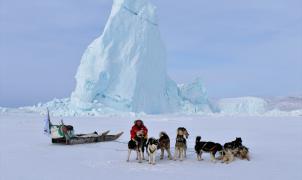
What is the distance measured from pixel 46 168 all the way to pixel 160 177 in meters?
2.14

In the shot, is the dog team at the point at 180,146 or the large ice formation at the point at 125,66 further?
the large ice formation at the point at 125,66

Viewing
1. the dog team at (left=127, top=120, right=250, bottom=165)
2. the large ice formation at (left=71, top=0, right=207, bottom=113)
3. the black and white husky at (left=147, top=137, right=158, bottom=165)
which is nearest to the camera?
the black and white husky at (left=147, top=137, right=158, bottom=165)

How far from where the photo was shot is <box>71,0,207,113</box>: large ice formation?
31406mm

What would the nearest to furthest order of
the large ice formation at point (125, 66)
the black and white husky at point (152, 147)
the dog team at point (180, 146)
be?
the black and white husky at point (152, 147) < the dog team at point (180, 146) < the large ice formation at point (125, 66)

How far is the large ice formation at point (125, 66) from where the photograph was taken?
31406 mm

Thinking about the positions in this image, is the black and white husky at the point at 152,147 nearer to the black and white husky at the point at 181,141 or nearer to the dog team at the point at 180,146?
the dog team at the point at 180,146

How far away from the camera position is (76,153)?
28.3 ft

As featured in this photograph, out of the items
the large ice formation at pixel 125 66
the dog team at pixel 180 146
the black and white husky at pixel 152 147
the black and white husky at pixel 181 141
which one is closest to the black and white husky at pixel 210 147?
the dog team at pixel 180 146

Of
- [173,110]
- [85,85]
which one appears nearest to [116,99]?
[85,85]

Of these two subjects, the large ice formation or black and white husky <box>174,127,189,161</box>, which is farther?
the large ice formation

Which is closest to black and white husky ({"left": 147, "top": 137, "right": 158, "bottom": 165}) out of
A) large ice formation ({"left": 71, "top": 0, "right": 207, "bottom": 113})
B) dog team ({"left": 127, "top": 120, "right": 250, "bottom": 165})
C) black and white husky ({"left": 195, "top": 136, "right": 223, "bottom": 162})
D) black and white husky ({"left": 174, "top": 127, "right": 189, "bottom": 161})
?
dog team ({"left": 127, "top": 120, "right": 250, "bottom": 165})

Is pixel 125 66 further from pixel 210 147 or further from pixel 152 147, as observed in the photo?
pixel 152 147

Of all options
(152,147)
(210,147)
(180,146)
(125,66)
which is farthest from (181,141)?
(125,66)

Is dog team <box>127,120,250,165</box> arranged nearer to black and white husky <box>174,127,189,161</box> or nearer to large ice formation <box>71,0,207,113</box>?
black and white husky <box>174,127,189,161</box>
